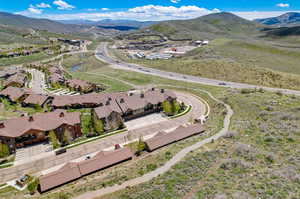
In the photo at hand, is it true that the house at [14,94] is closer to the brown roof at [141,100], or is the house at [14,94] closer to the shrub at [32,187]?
the brown roof at [141,100]

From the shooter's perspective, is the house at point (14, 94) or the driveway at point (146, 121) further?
the house at point (14, 94)

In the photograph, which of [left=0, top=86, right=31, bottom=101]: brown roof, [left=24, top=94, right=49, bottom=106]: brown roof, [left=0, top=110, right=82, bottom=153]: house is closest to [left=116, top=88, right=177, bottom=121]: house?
[left=0, top=110, right=82, bottom=153]: house

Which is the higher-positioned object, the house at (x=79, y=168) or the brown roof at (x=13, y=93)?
the brown roof at (x=13, y=93)

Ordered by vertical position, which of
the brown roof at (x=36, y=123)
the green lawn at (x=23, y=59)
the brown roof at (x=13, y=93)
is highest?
the green lawn at (x=23, y=59)

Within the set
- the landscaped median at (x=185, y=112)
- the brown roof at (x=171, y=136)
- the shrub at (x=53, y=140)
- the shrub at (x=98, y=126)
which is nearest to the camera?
the brown roof at (x=171, y=136)

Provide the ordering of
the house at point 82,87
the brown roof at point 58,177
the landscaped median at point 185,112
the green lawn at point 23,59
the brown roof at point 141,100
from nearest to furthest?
the brown roof at point 58,177, the brown roof at point 141,100, the landscaped median at point 185,112, the house at point 82,87, the green lawn at point 23,59

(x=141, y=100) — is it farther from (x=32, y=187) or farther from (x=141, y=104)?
(x=32, y=187)

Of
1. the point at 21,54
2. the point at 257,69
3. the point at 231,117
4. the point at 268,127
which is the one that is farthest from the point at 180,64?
the point at 21,54

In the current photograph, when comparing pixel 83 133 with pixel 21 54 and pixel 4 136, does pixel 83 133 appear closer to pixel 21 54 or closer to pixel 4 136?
pixel 4 136

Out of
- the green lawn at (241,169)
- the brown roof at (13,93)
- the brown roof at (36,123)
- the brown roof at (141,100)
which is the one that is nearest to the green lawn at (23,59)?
the brown roof at (13,93)

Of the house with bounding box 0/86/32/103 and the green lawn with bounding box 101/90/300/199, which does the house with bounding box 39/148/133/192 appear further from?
the house with bounding box 0/86/32/103
